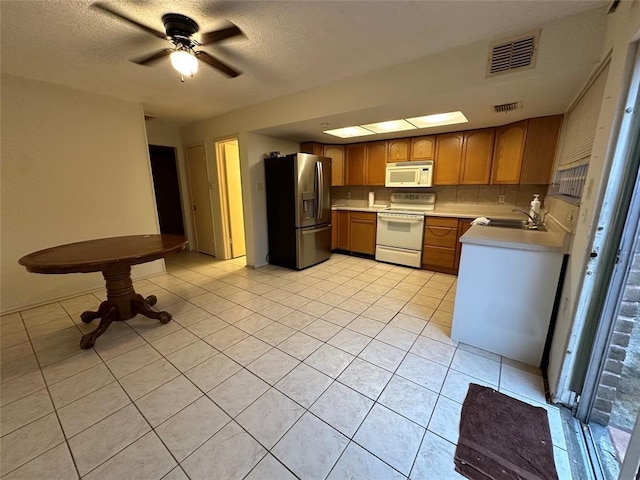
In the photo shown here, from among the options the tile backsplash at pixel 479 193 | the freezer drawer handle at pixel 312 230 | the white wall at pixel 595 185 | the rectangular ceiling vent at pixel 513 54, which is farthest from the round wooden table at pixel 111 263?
the tile backsplash at pixel 479 193

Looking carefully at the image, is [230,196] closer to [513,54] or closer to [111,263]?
[111,263]

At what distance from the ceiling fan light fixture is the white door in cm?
278

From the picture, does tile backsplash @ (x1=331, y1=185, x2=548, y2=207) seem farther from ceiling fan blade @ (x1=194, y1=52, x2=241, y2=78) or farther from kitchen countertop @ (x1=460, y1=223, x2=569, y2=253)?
ceiling fan blade @ (x1=194, y1=52, x2=241, y2=78)

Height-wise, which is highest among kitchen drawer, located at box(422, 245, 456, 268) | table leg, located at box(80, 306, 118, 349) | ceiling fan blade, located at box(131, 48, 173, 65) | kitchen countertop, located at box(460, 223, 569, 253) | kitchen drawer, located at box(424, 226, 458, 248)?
ceiling fan blade, located at box(131, 48, 173, 65)

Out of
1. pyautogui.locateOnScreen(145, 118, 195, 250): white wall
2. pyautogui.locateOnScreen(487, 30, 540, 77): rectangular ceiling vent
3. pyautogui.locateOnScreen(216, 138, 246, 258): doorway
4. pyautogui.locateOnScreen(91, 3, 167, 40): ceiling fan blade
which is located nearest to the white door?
pyautogui.locateOnScreen(145, 118, 195, 250): white wall

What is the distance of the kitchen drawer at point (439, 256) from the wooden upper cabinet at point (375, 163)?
1413mm

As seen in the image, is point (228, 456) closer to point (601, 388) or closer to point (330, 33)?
point (601, 388)

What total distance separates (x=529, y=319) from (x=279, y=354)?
1.88 m

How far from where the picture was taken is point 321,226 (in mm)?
4176

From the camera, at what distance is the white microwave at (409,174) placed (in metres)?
3.83

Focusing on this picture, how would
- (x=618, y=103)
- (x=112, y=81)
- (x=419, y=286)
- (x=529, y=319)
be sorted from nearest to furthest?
(x=618, y=103)
(x=529, y=319)
(x=112, y=81)
(x=419, y=286)

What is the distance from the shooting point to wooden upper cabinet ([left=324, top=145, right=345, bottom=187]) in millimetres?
4574

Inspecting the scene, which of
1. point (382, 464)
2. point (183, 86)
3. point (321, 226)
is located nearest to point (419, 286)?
point (321, 226)

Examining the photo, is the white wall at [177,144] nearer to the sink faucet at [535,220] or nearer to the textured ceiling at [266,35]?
the textured ceiling at [266,35]
